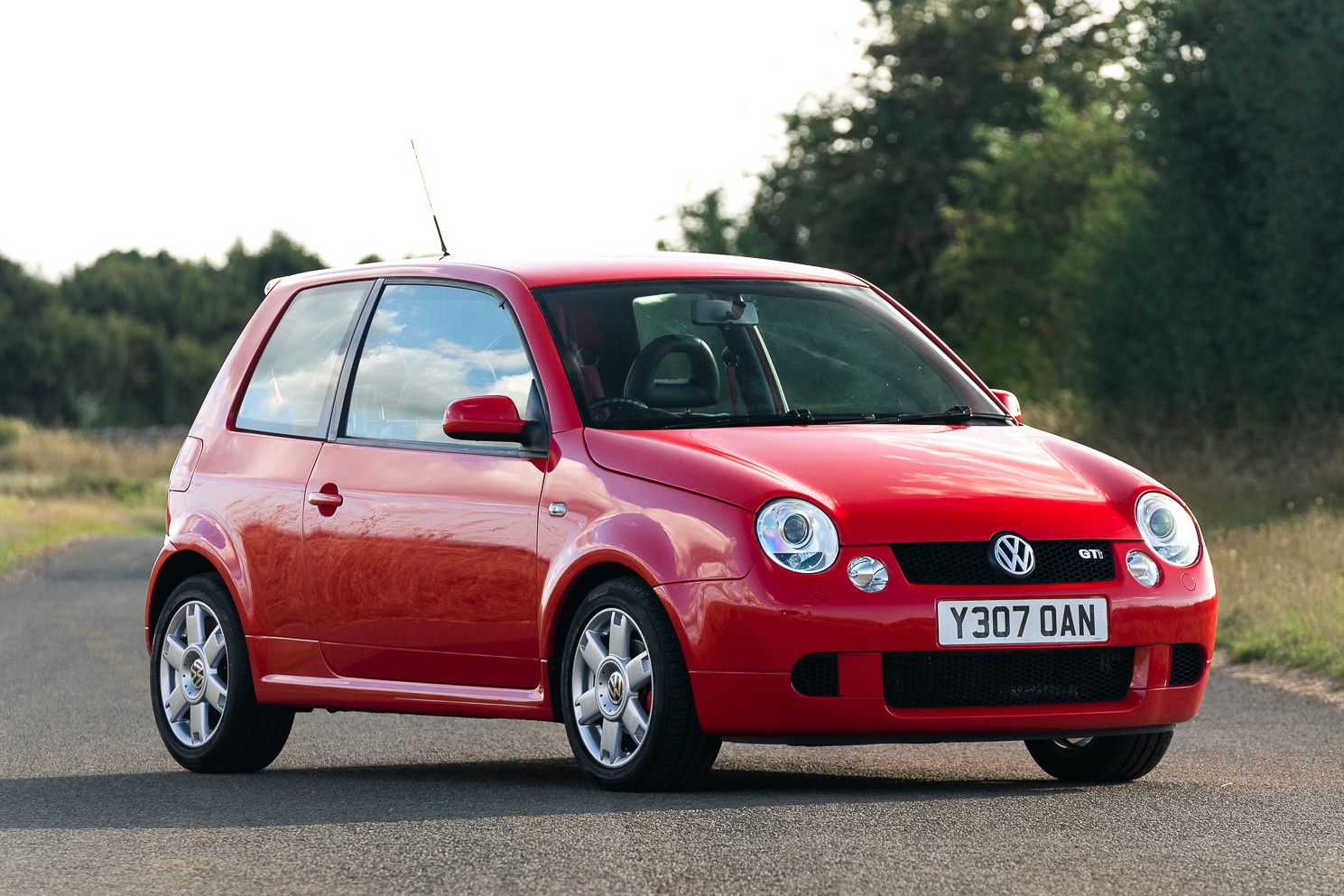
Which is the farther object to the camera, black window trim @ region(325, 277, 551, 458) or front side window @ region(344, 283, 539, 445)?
front side window @ region(344, 283, 539, 445)

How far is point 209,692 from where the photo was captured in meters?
8.70

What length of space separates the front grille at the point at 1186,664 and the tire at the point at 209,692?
11.2ft

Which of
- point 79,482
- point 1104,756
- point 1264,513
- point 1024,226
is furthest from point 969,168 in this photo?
point 1104,756

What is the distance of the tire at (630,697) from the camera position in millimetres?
6781

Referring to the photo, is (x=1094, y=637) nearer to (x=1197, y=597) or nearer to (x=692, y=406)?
(x=1197, y=597)

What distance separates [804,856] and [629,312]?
252cm

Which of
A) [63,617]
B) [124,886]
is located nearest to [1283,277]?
[63,617]

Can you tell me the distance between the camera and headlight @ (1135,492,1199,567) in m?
7.08

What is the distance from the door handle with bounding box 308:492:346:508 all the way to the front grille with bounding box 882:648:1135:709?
232cm

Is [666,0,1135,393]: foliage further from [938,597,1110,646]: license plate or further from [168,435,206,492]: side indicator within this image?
[938,597,1110,646]: license plate

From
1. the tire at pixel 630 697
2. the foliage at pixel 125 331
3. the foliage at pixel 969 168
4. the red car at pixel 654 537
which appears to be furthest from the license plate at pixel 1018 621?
the foliage at pixel 125 331

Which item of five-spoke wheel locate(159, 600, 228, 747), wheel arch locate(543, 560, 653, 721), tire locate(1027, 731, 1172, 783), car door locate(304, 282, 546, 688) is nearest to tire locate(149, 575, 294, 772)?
five-spoke wheel locate(159, 600, 228, 747)

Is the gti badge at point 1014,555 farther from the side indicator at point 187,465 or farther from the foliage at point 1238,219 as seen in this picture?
the foliage at point 1238,219

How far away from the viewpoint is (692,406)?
755cm
